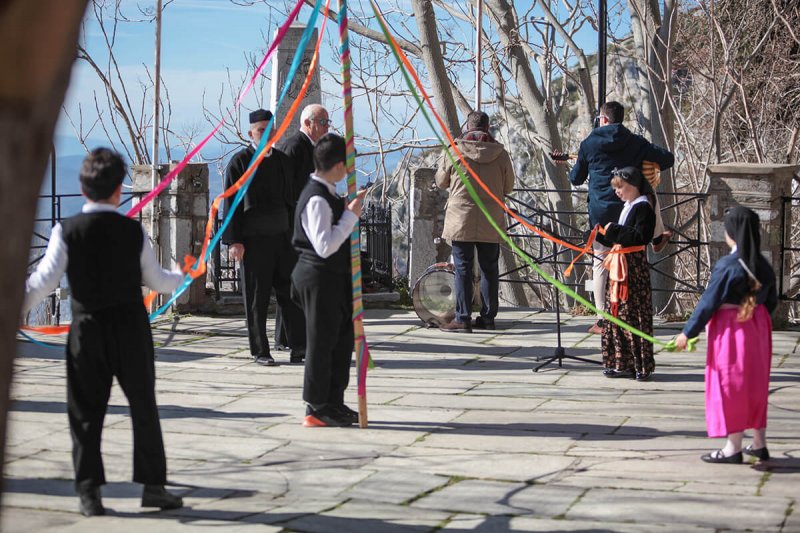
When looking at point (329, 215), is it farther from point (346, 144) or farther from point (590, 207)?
point (590, 207)

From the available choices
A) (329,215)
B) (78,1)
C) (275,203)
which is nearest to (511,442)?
(329,215)

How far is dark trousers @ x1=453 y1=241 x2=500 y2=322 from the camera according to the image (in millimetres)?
10844

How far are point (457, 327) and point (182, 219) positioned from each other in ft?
11.0

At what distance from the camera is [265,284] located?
9172 mm

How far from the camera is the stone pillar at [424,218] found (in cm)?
1232

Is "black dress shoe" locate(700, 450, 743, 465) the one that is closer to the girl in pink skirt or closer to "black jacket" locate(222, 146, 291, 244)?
the girl in pink skirt

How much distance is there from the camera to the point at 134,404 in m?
5.24

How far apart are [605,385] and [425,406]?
1.53 m

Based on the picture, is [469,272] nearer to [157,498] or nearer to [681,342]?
[681,342]

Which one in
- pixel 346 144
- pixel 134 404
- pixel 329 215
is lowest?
pixel 134 404

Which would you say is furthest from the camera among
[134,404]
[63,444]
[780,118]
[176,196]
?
[780,118]

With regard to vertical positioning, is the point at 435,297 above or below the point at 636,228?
below

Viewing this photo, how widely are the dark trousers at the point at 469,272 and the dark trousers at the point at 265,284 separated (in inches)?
82.7

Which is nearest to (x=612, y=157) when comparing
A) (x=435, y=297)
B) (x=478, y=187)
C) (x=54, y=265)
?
(x=478, y=187)
